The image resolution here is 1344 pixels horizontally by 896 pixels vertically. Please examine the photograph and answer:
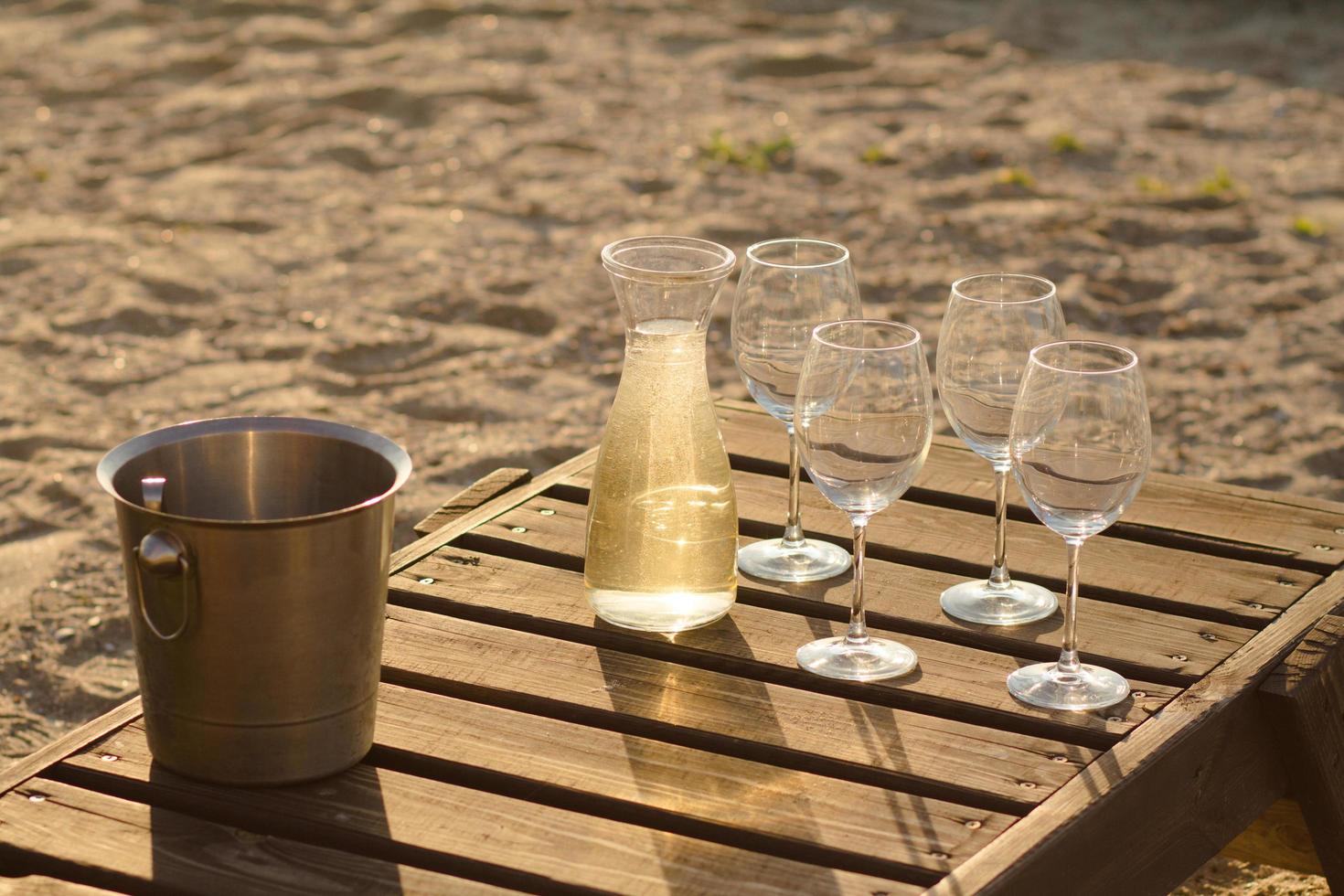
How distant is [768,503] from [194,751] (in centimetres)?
76

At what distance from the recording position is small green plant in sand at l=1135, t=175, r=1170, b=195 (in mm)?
4438

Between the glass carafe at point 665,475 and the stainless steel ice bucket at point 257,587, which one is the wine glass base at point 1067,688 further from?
the stainless steel ice bucket at point 257,587

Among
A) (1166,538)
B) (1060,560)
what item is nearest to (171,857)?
(1060,560)

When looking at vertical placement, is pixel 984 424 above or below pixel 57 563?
above

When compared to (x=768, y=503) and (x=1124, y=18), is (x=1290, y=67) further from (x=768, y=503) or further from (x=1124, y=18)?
(x=768, y=503)

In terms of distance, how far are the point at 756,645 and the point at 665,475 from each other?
172 millimetres

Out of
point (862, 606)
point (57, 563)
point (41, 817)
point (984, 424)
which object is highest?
point (984, 424)

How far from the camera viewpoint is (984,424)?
5.25 ft

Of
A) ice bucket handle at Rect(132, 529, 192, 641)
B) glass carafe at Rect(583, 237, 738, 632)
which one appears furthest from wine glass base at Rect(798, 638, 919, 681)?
ice bucket handle at Rect(132, 529, 192, 641)

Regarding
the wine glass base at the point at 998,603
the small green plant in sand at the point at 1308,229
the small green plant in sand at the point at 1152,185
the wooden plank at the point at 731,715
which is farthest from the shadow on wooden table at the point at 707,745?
the small green plant in sand at the point at 1152,185

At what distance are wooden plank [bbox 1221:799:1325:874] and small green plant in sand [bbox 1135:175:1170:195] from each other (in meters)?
2.80

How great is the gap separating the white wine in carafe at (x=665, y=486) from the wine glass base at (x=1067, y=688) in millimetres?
278

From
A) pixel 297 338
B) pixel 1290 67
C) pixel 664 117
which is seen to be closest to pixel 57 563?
pixel 297 338

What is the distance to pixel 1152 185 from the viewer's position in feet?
14.7
